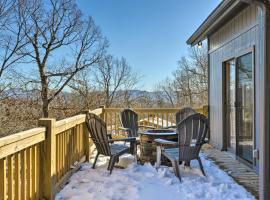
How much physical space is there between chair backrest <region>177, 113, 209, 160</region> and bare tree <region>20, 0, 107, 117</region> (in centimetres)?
905

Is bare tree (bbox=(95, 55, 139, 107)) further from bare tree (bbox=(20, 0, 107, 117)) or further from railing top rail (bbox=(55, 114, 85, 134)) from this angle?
railing top rail (bbox=(55, 114, 85, 134))

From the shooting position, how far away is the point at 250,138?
4.48 m

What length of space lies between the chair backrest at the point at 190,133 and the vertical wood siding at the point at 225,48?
0.91 meters

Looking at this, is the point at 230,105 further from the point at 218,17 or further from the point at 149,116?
the point at 149,116

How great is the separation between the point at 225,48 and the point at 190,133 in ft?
8.38

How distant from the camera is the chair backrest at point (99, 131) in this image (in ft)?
13.8

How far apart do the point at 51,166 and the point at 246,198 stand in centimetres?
219

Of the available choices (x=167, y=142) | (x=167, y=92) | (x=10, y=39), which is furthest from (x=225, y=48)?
(x=167, y=92)

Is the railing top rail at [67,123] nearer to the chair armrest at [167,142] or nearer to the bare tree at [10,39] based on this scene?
the chair armrest at [167,142]

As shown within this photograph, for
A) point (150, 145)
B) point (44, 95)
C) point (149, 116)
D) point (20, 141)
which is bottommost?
point (150, 145)

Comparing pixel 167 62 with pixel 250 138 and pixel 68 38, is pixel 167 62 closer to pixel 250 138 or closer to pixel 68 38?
pixel 68 38

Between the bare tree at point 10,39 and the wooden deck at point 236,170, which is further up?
the bare tree at point 10,39

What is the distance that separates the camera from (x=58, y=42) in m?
12.1

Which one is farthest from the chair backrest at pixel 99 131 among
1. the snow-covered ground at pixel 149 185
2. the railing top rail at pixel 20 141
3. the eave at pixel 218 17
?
the eave at pixel 218 17
